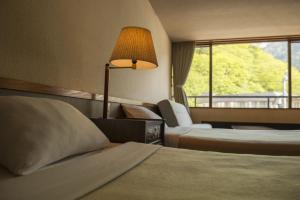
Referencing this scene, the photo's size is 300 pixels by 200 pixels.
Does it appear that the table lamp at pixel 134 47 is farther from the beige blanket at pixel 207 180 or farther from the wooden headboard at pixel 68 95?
the beige blanket at pixel 207 180

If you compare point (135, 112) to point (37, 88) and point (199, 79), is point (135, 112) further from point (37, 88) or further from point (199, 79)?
point (199, 79)

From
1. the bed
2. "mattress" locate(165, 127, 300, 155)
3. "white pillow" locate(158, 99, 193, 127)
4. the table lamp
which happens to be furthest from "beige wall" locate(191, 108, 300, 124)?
the bed

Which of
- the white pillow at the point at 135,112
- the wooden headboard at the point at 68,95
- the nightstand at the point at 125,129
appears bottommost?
the nightstand at the point at 125,129

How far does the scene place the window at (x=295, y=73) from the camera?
16.3ft

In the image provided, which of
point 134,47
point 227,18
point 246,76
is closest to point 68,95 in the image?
point 134,47

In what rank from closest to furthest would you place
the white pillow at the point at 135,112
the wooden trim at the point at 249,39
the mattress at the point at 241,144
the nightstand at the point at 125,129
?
the nightstand at the point at 125,129 < the mattress at the point at 241,144 < the white pillow at the point at 135,112 < the wooden trim at the point at 249,39

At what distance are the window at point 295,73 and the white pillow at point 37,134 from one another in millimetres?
4980

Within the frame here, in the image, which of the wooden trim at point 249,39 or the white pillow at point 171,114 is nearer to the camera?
the white pillow at point 171,114

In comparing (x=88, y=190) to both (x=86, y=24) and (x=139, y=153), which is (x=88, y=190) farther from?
(x=86, y=24)

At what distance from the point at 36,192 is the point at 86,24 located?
5.18ft

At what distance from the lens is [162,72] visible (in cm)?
444

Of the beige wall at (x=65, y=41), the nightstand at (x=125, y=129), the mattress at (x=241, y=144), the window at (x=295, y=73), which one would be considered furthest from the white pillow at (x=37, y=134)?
the window at (x=295, y=73)

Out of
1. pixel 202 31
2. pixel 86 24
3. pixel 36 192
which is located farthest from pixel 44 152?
pixel 202 31

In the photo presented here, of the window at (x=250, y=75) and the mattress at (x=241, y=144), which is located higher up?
the window at (x=250, y=75)
